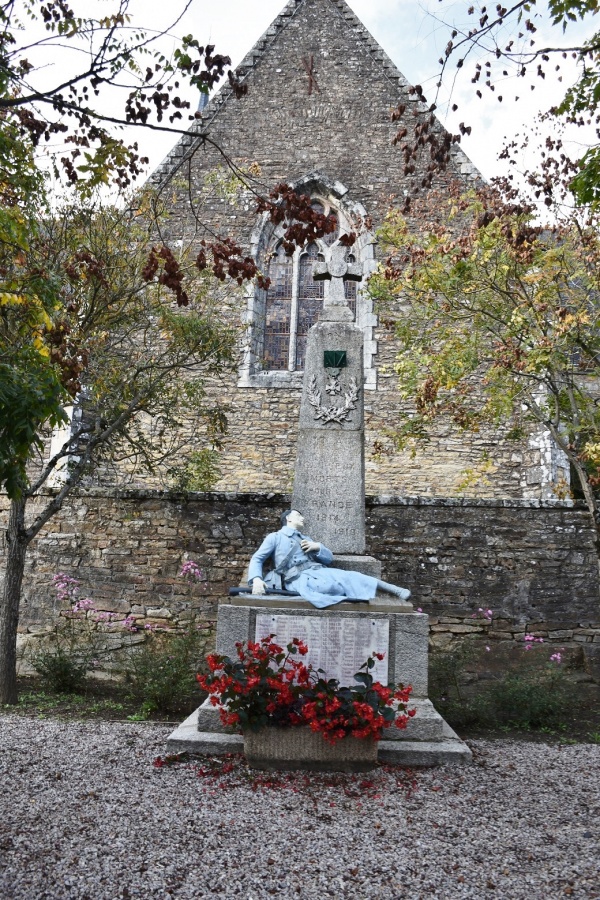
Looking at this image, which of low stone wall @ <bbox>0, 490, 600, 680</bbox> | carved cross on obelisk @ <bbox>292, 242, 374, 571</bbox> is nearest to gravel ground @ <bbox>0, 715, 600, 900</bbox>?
carved cross on obelisk @ <bbox>292, 242, 374, 571</bbox>

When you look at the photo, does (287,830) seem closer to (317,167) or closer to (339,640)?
(339,640)

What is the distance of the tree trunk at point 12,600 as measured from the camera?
739 centimetres

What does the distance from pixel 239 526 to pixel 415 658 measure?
12.4 feet

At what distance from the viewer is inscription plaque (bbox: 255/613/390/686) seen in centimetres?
517

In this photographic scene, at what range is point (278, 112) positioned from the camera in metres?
13.9

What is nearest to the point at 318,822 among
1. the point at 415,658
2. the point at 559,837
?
the point at 559,837

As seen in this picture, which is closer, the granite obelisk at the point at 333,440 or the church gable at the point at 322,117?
the granite obelisk at the point at 333,440

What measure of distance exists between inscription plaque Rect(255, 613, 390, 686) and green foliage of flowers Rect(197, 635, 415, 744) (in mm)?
380

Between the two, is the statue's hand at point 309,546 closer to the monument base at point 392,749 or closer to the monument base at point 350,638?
the monument base at point 350,638

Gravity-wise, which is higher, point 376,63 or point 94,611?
point 376,63

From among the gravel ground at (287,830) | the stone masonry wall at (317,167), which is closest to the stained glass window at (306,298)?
the stone masonry wall at (317,167)

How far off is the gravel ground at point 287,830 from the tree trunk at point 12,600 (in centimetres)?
239

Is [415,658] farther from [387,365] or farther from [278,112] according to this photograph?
[278,112]

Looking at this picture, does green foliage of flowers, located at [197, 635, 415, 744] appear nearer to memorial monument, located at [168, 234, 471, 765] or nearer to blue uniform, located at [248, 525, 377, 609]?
memorial monument, located at [168, 234, 471, 765]
